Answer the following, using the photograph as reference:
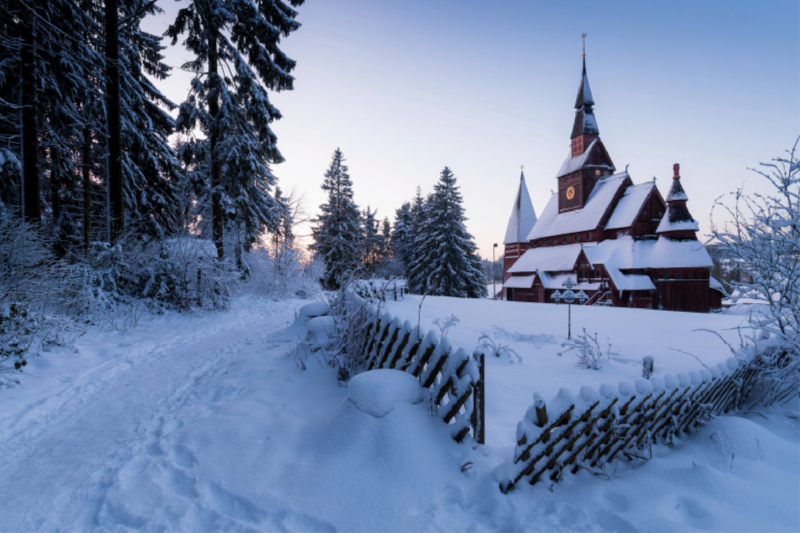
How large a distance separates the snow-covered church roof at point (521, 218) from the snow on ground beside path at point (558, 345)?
76.2 feet

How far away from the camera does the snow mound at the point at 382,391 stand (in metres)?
3.02

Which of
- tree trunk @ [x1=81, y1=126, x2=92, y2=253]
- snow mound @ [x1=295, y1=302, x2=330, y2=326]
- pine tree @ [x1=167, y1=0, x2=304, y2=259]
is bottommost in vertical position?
snow mound @ [x1=295, y1=302, x2=330, y2=326]

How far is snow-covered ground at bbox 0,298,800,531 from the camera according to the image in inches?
89.4

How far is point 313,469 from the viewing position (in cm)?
273

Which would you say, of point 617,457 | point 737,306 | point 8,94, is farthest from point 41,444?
point 8,94

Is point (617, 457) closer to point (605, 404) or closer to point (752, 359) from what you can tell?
point (605, 404)

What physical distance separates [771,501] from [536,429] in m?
1.65

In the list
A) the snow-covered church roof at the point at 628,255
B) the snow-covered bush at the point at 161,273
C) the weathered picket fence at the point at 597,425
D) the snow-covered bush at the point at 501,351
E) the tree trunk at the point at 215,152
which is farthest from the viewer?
the snow-covered church roof at the point at 628,255

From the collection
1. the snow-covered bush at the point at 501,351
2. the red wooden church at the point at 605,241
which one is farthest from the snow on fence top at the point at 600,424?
the red wooden church at the point at 605,241

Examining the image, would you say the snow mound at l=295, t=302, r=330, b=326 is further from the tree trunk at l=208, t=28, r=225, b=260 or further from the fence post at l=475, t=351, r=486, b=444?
the tree trunk at l=208, t=28, r=225, b=260

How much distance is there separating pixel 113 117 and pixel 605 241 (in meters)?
30.3

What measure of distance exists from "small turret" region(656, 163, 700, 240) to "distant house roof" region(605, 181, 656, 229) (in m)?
1.97

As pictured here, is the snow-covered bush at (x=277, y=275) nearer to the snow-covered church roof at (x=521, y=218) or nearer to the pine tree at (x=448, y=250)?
the pine tree at (x=448, y=250)

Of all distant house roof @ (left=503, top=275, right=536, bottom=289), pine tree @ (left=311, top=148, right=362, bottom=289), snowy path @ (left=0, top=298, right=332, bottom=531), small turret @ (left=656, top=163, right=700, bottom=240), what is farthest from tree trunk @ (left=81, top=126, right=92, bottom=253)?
small turret @ (left=656, top=163, right=700, bottom=240)
